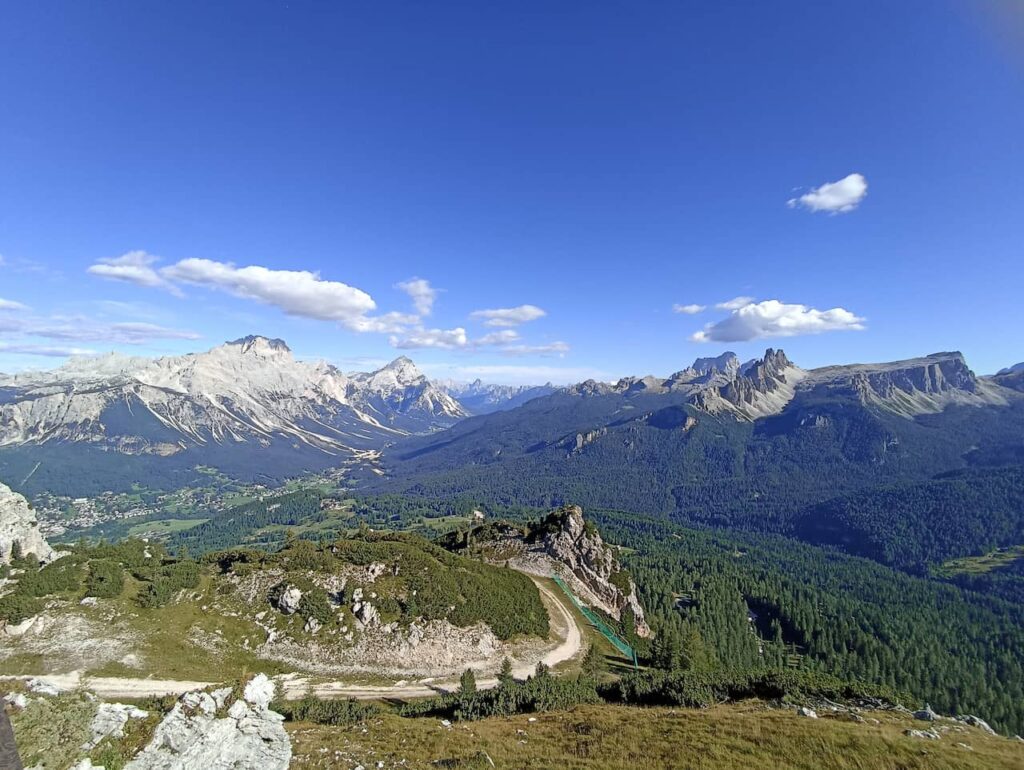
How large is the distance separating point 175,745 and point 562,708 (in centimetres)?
3417

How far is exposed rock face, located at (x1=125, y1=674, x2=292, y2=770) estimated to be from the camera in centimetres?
2992

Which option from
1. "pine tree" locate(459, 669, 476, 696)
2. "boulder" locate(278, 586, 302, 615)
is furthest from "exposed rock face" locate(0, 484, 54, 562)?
"pine tree" locate(459, 669, 476, 696)

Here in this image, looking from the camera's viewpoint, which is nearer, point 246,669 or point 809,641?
point 246,669

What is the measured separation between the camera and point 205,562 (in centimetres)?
8812

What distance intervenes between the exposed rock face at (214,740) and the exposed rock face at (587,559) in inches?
3535

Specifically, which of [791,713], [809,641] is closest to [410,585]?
[791,713]

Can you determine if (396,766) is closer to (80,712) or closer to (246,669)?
(80,712)

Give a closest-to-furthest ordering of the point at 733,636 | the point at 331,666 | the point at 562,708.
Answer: the point at 562,708 → the point at 331,666 → the point at 733,636

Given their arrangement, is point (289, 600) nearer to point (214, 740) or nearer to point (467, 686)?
point (467, 686)

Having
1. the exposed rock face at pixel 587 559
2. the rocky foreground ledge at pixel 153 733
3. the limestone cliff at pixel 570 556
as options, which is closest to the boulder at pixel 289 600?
the rocky foreground ledge at pixel 153 733

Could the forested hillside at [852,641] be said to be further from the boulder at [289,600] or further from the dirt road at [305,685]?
the boulder at [289,600]

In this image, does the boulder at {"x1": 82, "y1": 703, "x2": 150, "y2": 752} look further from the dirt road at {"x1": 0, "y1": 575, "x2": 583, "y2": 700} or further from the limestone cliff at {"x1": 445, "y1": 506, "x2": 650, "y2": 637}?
the limestone cliff at {"x1": 445, "y1": 506, "x2": 650, "y2": 637}

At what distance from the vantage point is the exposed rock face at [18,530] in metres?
77.8

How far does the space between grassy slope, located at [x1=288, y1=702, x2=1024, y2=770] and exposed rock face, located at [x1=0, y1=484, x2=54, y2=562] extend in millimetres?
71519
